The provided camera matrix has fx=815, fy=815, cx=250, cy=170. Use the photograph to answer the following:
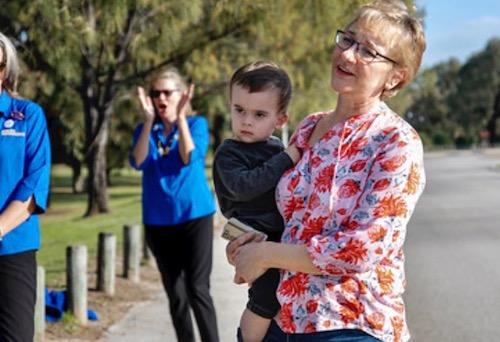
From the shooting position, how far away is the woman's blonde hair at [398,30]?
90.6 inches

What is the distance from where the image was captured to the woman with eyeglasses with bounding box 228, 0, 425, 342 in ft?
7.16

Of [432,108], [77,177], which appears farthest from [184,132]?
[432,108]

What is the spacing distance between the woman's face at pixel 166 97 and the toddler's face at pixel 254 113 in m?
2.44

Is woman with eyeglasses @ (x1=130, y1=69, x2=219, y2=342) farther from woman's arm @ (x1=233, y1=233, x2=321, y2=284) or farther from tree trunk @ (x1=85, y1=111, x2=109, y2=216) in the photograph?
tree trunk @ (x1=85, y1=111, x2=109, y2=216)

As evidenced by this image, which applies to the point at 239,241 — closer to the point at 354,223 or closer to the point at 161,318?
the point at 354,223

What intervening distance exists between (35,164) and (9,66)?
1.51ft

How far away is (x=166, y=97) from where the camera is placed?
5.09 metres

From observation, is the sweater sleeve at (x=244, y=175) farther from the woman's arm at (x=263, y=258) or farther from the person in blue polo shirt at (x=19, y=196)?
the person in blue polo shirt at (x=19, y=196)

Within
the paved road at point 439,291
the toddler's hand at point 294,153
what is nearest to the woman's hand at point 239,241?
the toddler's hand at point 294,153

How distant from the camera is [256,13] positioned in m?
9.07

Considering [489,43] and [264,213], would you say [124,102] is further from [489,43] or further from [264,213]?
[489,43]

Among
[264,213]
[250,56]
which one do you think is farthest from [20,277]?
[250,56]

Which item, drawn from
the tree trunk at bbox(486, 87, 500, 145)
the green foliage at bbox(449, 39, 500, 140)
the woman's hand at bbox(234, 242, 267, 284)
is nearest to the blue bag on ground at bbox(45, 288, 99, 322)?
the woman's hand at bbox(234, 242, 267, 284)

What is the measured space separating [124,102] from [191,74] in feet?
22.1
